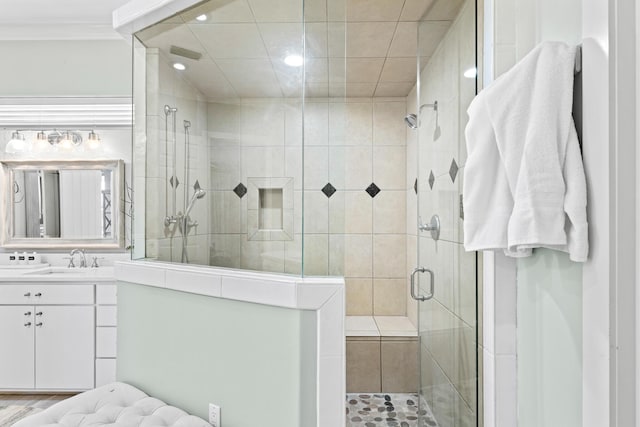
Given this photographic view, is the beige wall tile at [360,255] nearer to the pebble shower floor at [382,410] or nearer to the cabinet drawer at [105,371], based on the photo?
the pebble shower floor at [382,410]

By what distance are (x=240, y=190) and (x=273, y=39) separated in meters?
0.63

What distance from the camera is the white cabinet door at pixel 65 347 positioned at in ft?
9.12

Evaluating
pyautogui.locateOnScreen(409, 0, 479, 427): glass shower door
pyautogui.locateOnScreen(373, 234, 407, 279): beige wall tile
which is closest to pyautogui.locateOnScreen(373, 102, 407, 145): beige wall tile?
pyautogui.locateOnScreen(373, 234, 407, 279): beige wall tile

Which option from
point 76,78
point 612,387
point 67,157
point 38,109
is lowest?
point 612,387

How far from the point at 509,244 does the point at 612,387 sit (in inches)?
13.5

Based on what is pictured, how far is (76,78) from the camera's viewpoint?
3.27m

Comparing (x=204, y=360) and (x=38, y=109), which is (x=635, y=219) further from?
(x=38, y=109)

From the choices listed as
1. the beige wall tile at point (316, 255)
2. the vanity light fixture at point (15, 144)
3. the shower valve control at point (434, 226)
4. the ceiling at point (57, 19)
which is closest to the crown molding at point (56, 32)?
the ceiling at point (57, 19)

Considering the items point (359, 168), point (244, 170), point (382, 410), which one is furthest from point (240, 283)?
point (359, 168)

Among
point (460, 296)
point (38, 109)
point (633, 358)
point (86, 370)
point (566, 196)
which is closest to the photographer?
point (633, 358)

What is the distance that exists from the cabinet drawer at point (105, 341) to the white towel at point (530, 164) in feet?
8.57

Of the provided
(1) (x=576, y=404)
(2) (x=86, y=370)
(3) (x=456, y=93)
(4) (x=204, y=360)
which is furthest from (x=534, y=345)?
(2) (x=86, y=370)

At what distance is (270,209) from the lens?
1664mm

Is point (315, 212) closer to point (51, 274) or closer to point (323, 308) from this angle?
point (323, 308)
